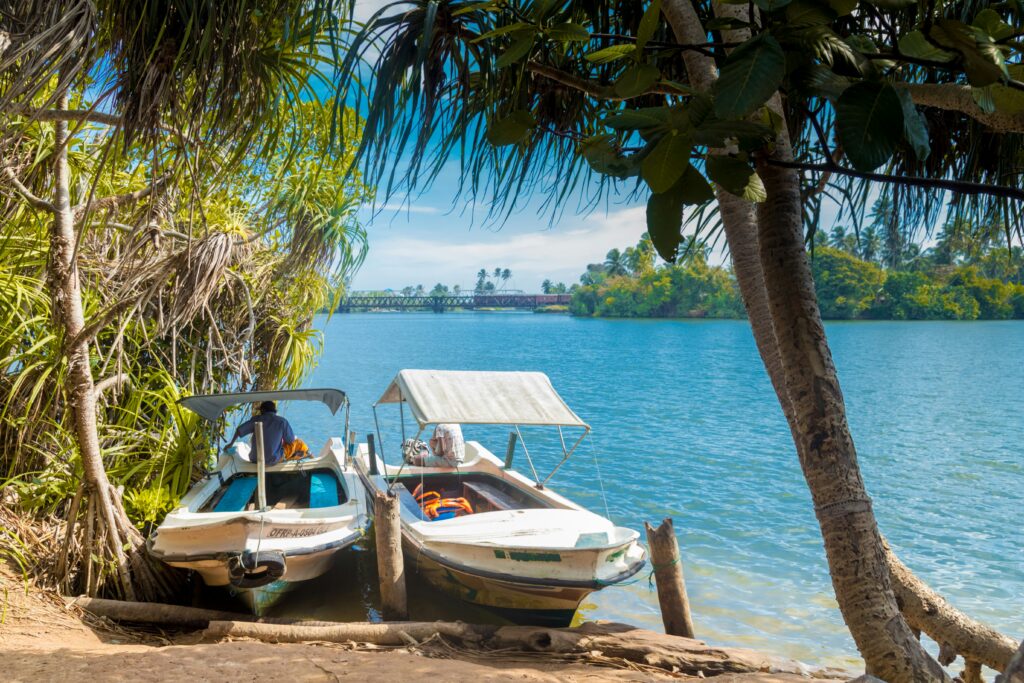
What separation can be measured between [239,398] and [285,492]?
3.60 feet

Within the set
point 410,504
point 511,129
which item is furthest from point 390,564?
point 511,129

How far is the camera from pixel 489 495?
7.43 metres

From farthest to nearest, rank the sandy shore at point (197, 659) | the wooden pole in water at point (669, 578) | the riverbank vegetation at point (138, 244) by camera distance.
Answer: the wooden pole in water at point (669, 578)
the sandy shore at point (197, 659)
the riverbank vegetation at point (138, 244)

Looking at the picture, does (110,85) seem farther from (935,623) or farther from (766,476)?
(766,476)

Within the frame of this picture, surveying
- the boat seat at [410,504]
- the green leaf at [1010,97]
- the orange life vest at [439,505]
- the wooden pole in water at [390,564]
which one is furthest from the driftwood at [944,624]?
the orange life vest at [439,505]

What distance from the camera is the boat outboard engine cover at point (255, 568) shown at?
215 inches

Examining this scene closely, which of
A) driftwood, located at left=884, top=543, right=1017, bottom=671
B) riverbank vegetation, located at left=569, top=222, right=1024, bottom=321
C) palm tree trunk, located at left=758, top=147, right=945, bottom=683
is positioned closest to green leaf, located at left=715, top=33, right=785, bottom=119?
palm tree trunk, located at left=758, top=147, right=945, bottom=683

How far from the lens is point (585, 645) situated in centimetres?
515

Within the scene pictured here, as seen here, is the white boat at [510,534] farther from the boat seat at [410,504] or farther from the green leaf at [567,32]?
the green leaf at [567,32]

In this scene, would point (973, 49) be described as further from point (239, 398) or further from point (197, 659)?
point (239, 398)

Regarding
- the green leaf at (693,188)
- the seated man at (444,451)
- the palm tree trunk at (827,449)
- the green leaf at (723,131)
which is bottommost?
the seated man at (444,451)

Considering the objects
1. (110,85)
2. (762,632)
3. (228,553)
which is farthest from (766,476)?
(110,85)

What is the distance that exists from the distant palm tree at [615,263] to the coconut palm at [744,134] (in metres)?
93.7

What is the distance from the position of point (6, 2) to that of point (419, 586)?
5595 mm
